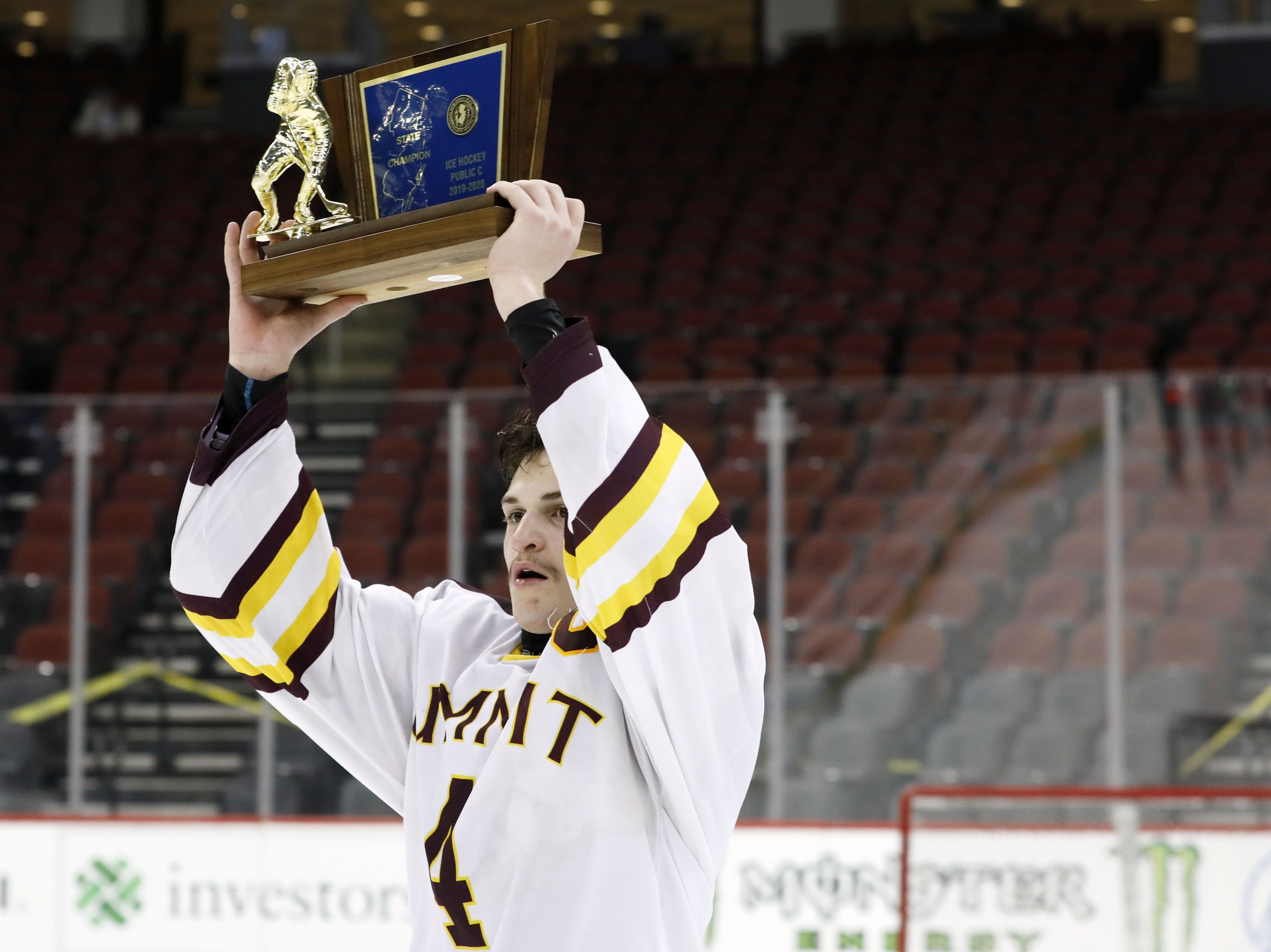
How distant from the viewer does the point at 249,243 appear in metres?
1.71

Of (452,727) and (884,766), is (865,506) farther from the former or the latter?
(452,727)

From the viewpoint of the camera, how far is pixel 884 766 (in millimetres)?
4539

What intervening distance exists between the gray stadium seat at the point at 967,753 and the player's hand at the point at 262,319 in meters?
3.14

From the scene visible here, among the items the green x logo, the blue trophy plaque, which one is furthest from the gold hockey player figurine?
the green x logo

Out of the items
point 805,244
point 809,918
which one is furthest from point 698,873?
point 805,244

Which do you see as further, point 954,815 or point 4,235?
point 4,235

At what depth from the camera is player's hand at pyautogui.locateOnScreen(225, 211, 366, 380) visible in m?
1.64

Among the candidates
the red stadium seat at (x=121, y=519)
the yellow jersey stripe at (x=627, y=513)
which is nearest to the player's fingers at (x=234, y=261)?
the yellow jersey stripe at (x=627, y=513)

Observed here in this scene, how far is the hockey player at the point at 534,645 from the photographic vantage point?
137cm

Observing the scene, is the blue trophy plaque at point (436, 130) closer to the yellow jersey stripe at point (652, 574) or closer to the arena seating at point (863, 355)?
the yellow jersey stripe at point (652, 574)

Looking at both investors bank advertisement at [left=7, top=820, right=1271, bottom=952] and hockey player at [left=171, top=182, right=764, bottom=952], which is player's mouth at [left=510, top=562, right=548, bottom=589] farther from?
investors bank advertisement at [left=7, top=820, right=1271, bottom=952]

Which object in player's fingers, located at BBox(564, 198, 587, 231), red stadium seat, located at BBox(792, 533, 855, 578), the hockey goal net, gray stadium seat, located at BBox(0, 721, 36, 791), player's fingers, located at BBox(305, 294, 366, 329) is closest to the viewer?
player's fingers, located at BBox(564, 198, 587, 231)

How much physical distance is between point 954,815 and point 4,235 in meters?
7.11

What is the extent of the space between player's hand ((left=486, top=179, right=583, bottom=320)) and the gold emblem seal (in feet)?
0.54
